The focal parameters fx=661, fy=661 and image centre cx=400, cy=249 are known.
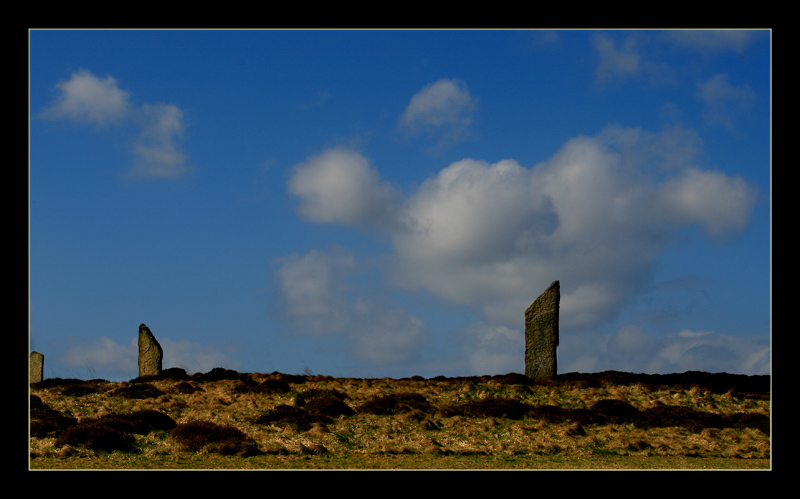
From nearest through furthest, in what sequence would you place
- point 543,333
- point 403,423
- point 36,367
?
1. point 403,423
2. point 543,333
3. point 36,367

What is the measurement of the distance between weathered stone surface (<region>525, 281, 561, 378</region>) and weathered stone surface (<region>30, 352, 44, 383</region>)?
20.1 metres

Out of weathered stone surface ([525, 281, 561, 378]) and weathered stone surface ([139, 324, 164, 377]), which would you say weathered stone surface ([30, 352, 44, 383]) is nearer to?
weathered stone surface ([139, 324, 164, 377])

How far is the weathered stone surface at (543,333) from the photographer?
24125 mm

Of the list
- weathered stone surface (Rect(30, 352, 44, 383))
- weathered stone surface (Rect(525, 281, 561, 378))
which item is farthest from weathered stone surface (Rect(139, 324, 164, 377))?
weathered stone surface (Rect(525, 281, 561, 378))

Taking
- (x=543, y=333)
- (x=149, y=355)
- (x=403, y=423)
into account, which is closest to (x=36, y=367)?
(x=149, y=355)

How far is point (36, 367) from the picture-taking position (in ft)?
91.5

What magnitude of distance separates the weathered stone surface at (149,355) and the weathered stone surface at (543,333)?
14.6 meters

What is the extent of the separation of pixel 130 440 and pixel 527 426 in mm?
9872

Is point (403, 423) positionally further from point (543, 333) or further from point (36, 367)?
point (36, 367)

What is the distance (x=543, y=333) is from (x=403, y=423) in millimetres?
8661

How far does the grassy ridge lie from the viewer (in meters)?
14.2

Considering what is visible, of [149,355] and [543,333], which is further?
[149,355]
